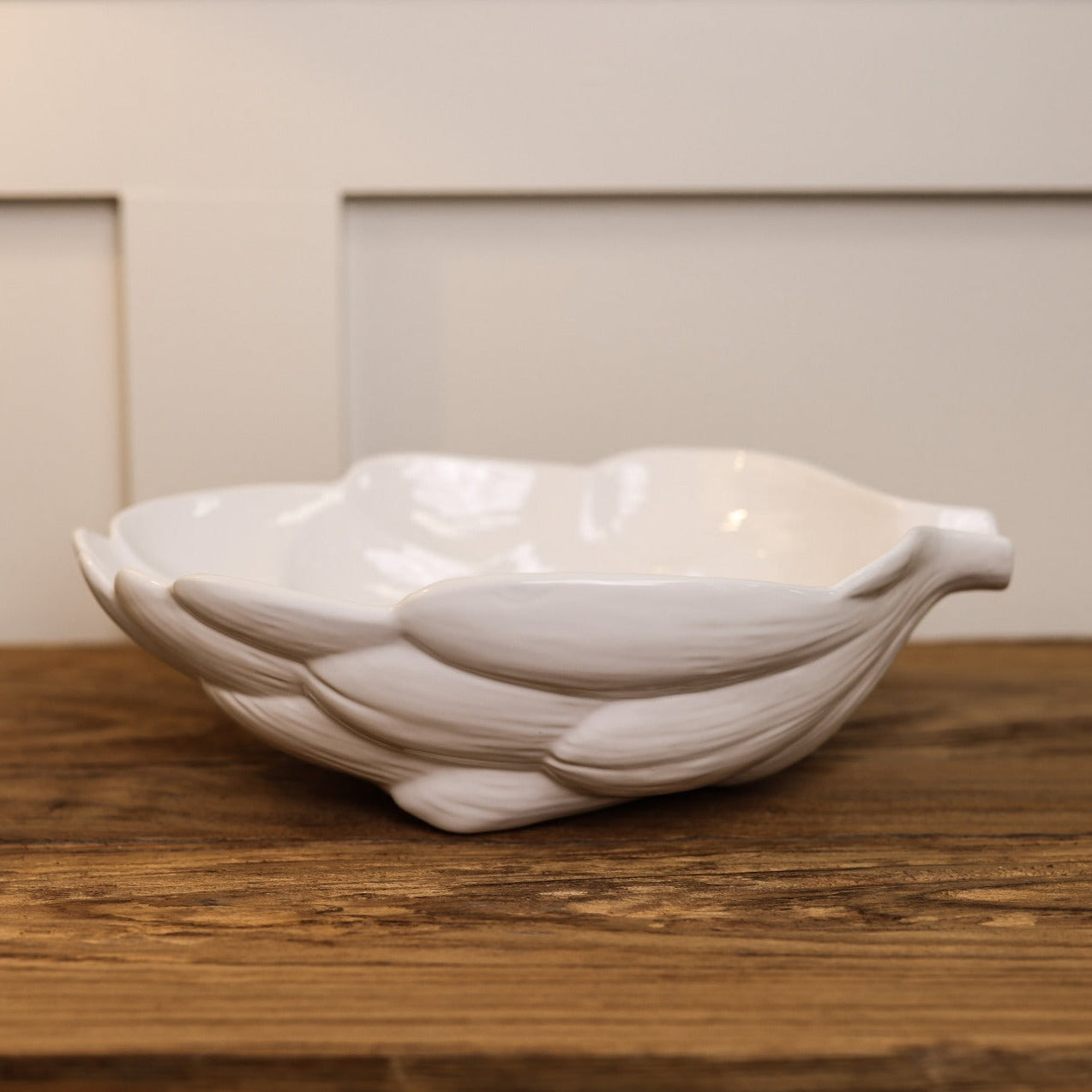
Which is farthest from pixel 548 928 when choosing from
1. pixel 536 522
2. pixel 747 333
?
pixel 747 333

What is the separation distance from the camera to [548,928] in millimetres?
378

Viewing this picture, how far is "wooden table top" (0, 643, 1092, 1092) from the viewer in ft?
0.99

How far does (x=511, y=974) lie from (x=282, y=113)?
62 centimetres

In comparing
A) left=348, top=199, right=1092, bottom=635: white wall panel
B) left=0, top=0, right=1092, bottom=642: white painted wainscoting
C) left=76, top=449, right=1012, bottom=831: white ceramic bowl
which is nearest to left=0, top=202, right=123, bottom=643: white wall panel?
left=0, top=0, right=1092, bottom=642: white painted wainscoting

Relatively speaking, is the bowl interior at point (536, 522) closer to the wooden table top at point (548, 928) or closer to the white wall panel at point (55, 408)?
the wooden table top at point (548, 928)

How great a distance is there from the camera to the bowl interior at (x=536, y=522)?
0.60 meters

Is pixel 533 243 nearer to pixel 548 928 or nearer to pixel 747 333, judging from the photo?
pixel 747 333

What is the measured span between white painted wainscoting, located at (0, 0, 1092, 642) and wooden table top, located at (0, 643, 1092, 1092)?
0.93ft

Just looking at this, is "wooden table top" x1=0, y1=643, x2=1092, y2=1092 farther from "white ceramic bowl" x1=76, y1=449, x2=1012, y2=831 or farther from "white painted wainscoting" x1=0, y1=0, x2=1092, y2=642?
"white painted wainscoting" x1=0, y1=0, x2=1092, y2=642

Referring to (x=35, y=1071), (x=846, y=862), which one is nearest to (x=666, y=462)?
(x=846, y=862)

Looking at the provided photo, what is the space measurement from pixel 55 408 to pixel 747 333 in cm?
51

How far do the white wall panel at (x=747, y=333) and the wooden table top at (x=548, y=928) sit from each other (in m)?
0.30

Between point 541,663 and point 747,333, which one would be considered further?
point 747,333

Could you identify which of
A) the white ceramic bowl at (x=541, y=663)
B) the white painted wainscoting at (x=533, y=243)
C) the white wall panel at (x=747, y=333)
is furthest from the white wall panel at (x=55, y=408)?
the white ceramic bowl at (x=541, y=663)
